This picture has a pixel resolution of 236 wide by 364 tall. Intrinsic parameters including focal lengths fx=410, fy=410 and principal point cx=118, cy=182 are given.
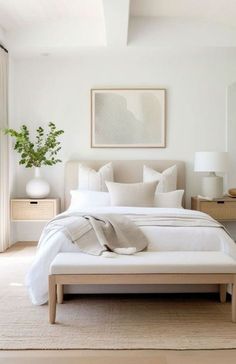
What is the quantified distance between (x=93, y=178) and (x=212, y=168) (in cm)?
153

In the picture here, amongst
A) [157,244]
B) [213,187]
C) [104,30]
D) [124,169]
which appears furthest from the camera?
[124,169]

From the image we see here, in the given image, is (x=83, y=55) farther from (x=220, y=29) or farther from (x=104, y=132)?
(x=220, y=29)

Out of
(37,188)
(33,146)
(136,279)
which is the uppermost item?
(33,146)

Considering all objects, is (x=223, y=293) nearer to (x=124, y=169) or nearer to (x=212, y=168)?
(x=212, y=168)

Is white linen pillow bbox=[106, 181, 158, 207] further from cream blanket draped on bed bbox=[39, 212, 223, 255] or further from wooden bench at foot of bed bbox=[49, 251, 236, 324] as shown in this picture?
wooden bench at foot of bed bbox=[49, 251, 236, 324]

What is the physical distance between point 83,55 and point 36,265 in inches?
134

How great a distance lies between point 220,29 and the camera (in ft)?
17.2

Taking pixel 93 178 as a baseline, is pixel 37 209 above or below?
below

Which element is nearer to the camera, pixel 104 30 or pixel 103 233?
pixel 103 233

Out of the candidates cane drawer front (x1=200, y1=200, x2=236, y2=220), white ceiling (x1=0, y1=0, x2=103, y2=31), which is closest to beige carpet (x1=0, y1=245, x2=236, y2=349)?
cane drawer front (x1=200, y1=200, x2=236, y2=220)

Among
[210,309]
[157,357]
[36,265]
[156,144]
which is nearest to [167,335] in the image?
[157,357]

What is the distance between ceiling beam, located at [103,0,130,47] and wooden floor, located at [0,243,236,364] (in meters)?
3.09

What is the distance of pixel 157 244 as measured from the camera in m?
3.40

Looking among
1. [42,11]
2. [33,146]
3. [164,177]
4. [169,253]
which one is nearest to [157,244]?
[169,253]
